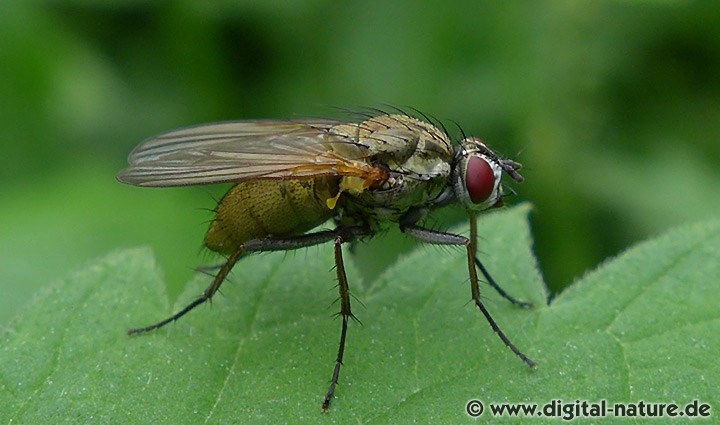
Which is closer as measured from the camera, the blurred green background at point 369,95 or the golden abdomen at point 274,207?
the golden abdomen at point 274,207

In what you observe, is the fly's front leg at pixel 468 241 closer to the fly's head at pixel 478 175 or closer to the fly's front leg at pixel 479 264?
the fly's front leg at pixel 479 264

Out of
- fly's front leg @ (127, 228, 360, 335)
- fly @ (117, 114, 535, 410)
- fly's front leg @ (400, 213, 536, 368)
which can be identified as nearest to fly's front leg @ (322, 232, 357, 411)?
fly @ (117, 114, 535, 410)

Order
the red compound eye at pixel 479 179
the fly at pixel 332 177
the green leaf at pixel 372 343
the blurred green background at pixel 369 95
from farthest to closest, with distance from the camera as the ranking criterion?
the blurred green background at pixel 369 95
the red compound eye at pixel 479 179
the fly at pixel 332 177
the green leaf at pixel 372 343

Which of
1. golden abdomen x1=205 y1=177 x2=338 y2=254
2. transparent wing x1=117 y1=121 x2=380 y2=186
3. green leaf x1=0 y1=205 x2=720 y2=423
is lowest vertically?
green leaf x1=0 y1=205 x2=720 y2=423

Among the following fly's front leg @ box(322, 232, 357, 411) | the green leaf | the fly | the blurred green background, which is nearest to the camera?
the green leaf

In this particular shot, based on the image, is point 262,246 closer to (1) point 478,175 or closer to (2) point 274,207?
(2) point 274,207

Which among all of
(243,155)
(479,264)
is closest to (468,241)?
(479,264)

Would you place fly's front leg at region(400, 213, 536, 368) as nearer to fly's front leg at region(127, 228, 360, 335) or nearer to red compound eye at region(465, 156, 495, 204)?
red compound eye at region(465, 156, 495, 204)

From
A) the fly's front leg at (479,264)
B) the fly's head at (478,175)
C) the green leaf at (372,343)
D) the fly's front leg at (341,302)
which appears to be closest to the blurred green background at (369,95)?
the fly's front leg at (479,264)
